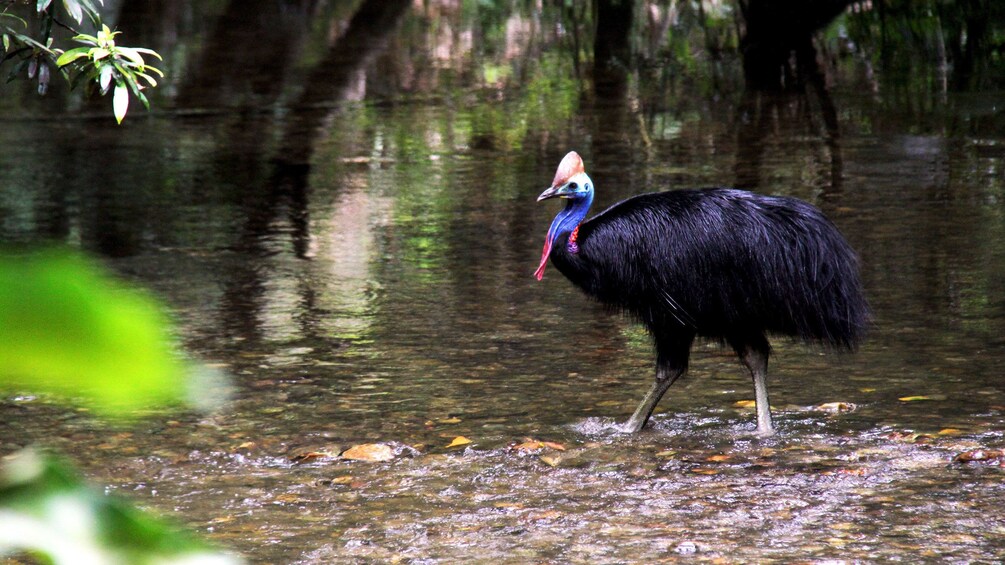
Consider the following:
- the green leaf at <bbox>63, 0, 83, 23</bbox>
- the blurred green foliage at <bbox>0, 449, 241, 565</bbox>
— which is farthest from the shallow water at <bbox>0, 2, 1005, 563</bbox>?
the blurred green foliage at <bbox>0, 449, 241, 565</bbox>

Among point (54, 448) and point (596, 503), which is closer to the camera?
point (596, 503)

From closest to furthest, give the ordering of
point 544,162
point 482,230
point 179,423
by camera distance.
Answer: point 179,423 < point 482,230 < point 544,162

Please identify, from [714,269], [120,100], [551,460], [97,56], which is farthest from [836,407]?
[97,56]

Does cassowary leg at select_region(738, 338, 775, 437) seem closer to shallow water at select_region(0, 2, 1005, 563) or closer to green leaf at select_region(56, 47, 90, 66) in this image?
shallow water at select_region(0, 2, 1005, 563)

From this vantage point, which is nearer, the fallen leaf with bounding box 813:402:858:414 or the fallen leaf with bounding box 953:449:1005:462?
the fallen leaf with bounding box 953:449:1005:462

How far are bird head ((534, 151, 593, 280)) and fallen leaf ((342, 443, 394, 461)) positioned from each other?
3.12 ft

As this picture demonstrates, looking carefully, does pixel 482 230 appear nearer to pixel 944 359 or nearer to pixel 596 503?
pixel 944 359

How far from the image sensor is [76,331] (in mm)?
538

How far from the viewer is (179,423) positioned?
Answer: 5.95 metres

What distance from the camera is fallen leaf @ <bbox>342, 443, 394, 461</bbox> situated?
5422mm

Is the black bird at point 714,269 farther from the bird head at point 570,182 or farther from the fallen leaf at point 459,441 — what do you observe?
the fallen leaf at point 459,441

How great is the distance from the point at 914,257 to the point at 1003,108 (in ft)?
18.9

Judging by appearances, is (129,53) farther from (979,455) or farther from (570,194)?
(979,455)

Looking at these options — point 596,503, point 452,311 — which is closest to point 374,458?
point 596,503
